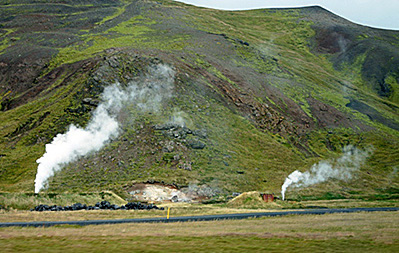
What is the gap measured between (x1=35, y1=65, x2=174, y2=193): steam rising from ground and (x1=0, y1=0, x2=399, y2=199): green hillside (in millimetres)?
1100

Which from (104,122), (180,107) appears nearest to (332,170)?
(180,107)

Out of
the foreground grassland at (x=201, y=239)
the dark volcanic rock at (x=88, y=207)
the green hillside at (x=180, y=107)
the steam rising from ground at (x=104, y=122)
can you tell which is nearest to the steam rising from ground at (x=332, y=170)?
the green hillside at (x=180, y=107)

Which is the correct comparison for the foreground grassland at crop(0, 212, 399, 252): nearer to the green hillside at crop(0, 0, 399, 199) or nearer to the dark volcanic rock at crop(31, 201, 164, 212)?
the dark volcanic rock at crop(31, 201, 164, 212)

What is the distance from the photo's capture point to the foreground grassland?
19562 mm

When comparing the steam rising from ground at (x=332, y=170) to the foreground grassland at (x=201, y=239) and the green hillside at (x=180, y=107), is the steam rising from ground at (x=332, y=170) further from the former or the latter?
the foreground grassland at (x=201, y=239)

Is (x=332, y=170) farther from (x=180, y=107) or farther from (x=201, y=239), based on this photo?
(x=201, y=239)

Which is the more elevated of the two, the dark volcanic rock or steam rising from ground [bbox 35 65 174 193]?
steam rising from ground [bbox 35 65 174 193]

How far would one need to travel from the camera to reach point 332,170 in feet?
260

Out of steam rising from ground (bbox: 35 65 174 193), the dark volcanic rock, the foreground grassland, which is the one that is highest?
steam rising from ground (bbox: 35 65 174 193)

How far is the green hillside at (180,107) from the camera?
6403 centimetres

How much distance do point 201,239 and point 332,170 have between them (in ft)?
210

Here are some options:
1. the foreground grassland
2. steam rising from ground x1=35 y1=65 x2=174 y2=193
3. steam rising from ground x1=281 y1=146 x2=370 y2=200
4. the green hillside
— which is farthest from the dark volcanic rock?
steam rising from ground x1=281 y1=146 x2=370 y2=200

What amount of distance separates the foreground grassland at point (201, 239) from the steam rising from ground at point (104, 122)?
36128mm

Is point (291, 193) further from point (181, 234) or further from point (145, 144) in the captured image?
point (181, 234)
